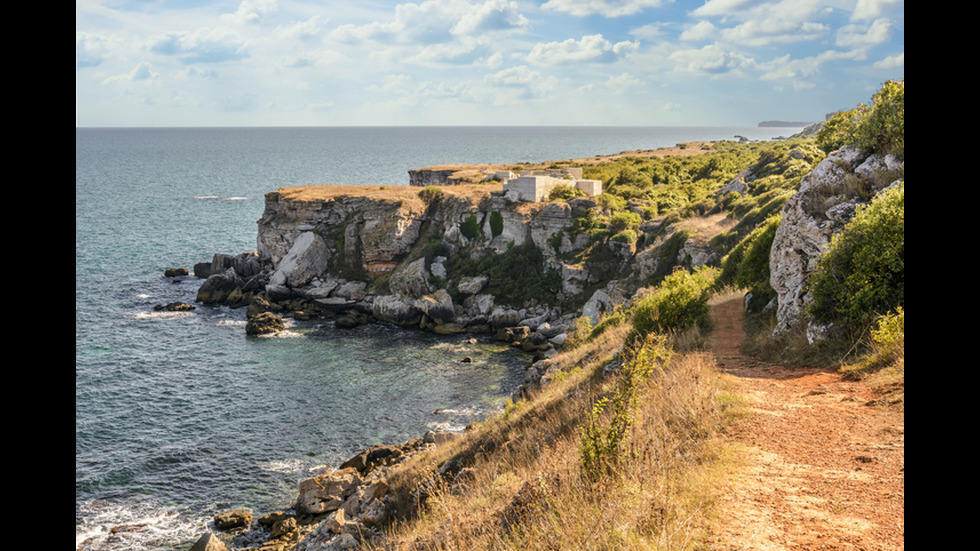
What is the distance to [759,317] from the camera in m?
15.8

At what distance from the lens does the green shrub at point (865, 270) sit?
10188 millimetres

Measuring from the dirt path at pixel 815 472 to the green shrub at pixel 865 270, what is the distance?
4.87 ft

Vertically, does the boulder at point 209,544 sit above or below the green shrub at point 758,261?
below

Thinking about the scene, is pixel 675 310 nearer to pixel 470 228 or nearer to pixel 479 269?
pixel 479 269

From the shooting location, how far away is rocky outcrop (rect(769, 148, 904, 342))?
501 inches

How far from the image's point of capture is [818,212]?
1359 centimetres

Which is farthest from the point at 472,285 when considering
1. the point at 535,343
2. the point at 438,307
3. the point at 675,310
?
the point at 675,310

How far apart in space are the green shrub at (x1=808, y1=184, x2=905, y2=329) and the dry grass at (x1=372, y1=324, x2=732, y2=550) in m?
2.54

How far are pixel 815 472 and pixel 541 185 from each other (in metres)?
45.9

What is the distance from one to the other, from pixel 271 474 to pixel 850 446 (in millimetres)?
21638

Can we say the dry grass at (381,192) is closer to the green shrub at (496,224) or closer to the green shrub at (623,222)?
the green shrub at (496,224)

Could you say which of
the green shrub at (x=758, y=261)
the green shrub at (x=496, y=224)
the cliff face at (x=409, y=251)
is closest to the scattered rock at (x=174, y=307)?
the cliff face at (x=409, y=251)
